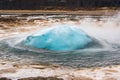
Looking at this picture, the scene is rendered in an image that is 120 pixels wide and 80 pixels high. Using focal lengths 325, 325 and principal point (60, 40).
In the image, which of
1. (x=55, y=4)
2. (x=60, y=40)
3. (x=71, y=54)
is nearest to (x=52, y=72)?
(x=71, y=54)

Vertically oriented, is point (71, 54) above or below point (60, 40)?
below

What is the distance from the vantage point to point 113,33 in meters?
20.2

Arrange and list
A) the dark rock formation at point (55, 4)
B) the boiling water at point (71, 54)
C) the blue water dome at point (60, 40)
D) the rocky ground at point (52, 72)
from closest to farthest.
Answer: the rocky ground at point (52, 72)
the boiling water at point (71, 54)
the blue water dome at point (60, 40)
the dark rock formation at point (55, 4)

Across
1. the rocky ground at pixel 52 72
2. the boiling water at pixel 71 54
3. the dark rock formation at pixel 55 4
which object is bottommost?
the dark rock formation at pixel 55 4

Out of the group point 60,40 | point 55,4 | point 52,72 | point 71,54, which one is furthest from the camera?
point 55,4

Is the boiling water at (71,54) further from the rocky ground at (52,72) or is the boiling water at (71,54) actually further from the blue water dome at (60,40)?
the rocky ground at (52,72)

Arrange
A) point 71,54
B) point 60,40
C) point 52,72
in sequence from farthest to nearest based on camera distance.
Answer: point 60,40, point 71,54, point 52,72

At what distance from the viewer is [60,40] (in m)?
17.2

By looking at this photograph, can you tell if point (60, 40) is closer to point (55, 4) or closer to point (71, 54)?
point (71, 54)

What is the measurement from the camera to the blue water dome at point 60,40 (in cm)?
1672

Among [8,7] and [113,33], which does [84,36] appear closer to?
[113,33]

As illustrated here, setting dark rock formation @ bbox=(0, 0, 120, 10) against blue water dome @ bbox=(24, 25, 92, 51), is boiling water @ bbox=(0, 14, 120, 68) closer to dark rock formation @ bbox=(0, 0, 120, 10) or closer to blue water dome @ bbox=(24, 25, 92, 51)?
blue water dome @ bbox=(24, 25, 92, 51)

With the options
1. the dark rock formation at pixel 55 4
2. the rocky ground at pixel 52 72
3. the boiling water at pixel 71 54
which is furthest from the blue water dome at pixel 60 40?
the dark rock formation at pixel 55 4

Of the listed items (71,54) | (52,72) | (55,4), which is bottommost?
(55,4)
